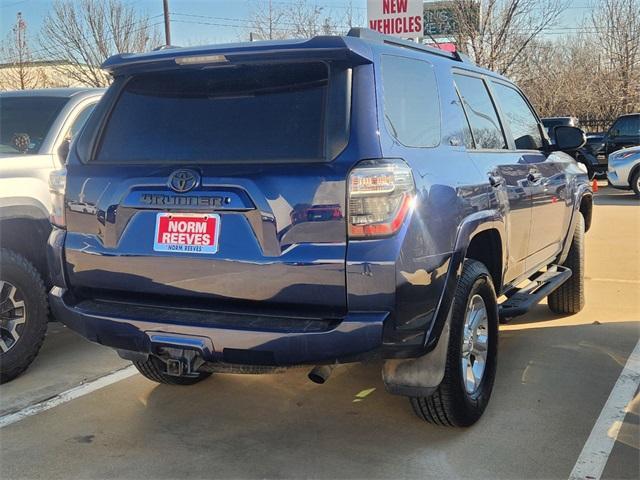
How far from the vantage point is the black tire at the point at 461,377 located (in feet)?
10.5

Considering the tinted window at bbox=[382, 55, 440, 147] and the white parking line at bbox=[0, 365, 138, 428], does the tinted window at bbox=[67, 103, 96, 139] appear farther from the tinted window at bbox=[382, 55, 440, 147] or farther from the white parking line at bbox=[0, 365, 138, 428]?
the tinted window at bbox=[382, 55, 440, 147]

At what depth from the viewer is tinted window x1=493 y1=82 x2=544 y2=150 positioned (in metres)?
4.70

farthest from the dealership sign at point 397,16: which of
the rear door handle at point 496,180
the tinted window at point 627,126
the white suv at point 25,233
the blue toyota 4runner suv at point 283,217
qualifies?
the tinted window at point 627,126

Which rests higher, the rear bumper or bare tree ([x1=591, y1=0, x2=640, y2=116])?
bare tree ([x1=591, y1=0, x2=640, y2=116])

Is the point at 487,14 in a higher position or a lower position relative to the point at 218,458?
higher

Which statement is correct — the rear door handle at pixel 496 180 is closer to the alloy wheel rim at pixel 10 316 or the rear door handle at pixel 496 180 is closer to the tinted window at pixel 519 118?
the tinted window at pixel 519 118

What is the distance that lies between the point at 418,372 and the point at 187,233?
123cm

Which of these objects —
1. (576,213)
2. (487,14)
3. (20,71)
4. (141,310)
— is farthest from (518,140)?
(20,71)

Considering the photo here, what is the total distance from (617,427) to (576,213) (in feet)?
8.17

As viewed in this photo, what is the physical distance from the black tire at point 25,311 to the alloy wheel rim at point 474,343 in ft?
9.48

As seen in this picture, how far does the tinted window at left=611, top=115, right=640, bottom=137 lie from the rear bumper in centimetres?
1700

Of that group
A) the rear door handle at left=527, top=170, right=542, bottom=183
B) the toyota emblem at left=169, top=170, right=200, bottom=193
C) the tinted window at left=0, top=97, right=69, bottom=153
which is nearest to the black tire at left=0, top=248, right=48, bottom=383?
the tinted window at left=0, top=97, right=69, bottom=153

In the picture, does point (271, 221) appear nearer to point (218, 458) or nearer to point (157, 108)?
point (157, 108)

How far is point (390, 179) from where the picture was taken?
2.73 meters
